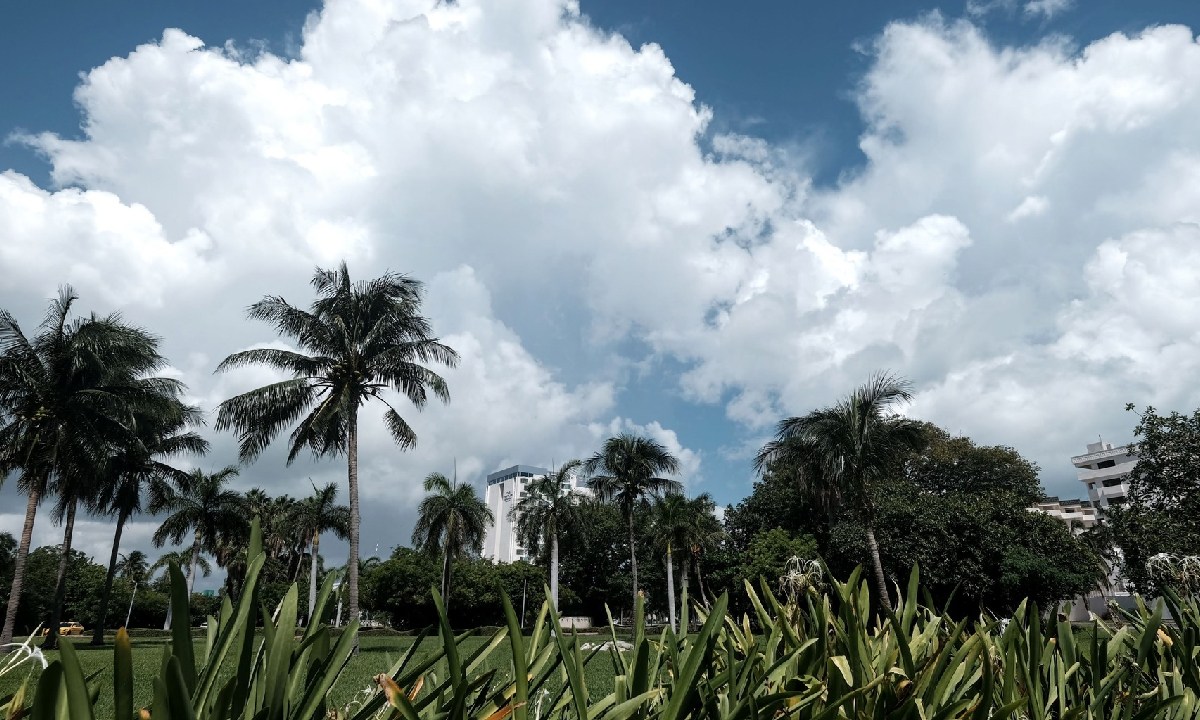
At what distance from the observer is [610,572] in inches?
2306

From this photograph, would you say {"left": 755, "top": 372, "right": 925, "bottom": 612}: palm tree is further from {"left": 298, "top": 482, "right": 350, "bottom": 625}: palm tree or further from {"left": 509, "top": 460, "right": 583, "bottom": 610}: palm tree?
{"left": 298, "top": 482, "right": 350, "bottom": 625}: palm tree

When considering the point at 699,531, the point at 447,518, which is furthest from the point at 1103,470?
the point at 447,518

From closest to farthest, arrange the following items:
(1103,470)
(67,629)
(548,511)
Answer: (67,629)
(548,511)
(1103,470)

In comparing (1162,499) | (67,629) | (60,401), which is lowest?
(67,629)

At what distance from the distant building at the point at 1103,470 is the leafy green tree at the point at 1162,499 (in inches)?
2028

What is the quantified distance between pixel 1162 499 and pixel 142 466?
3704 centimetres

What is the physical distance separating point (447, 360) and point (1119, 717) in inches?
856

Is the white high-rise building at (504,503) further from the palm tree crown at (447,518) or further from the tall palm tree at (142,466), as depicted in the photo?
the tall palm tree at (142,466)

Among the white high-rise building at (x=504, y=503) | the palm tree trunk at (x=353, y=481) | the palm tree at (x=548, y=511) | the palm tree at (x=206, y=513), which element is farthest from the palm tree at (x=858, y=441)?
the white high-rise building at (x=504, y=503)

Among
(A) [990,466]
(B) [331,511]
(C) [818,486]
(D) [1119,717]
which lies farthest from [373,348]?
(A) [990,466]

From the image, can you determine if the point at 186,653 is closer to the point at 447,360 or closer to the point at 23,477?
the point at 447,360

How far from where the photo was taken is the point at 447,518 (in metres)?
38.4

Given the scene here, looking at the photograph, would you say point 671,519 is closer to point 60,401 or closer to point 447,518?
point 447,518

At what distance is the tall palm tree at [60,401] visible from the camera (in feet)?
71.4
